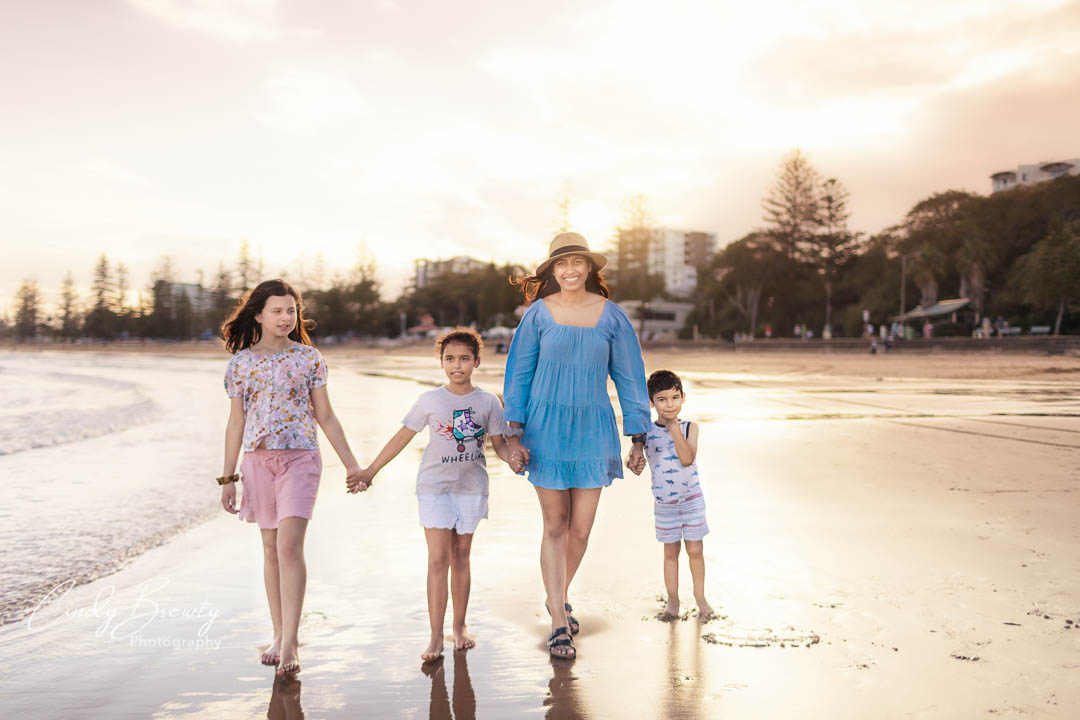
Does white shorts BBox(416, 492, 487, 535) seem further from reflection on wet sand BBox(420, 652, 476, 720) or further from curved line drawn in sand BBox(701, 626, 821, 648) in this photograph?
curved line drawn in sand BBox(701, 626, 821, 648)

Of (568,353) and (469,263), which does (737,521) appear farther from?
(469,263)

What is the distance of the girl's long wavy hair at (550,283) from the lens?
3473 millimetres

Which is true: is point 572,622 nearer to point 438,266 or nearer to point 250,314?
point 250,314

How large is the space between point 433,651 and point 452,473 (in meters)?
0.69

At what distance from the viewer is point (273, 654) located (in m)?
3.02

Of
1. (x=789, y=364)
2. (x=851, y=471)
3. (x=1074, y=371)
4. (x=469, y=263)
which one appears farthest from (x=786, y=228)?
(x=469, y=263)

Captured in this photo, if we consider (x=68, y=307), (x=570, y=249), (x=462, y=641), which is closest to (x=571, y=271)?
(x=570, y=249)

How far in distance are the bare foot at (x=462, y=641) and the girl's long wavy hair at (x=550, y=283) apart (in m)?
1.49

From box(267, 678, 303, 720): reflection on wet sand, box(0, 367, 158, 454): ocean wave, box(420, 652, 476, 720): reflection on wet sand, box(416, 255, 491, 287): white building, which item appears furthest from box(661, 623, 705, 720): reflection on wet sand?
box(416, 255, 491, 287): white building

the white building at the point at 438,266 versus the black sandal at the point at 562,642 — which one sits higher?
the white building at the point at 438,266

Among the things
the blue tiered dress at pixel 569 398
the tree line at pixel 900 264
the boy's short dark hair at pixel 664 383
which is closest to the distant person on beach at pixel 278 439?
the blue tiered dress at pixel 569 398

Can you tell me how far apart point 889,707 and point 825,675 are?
288mm

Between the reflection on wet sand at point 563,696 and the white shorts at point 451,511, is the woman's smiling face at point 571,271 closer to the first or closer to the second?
the white shorts at point 451,511

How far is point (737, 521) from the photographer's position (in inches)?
210
